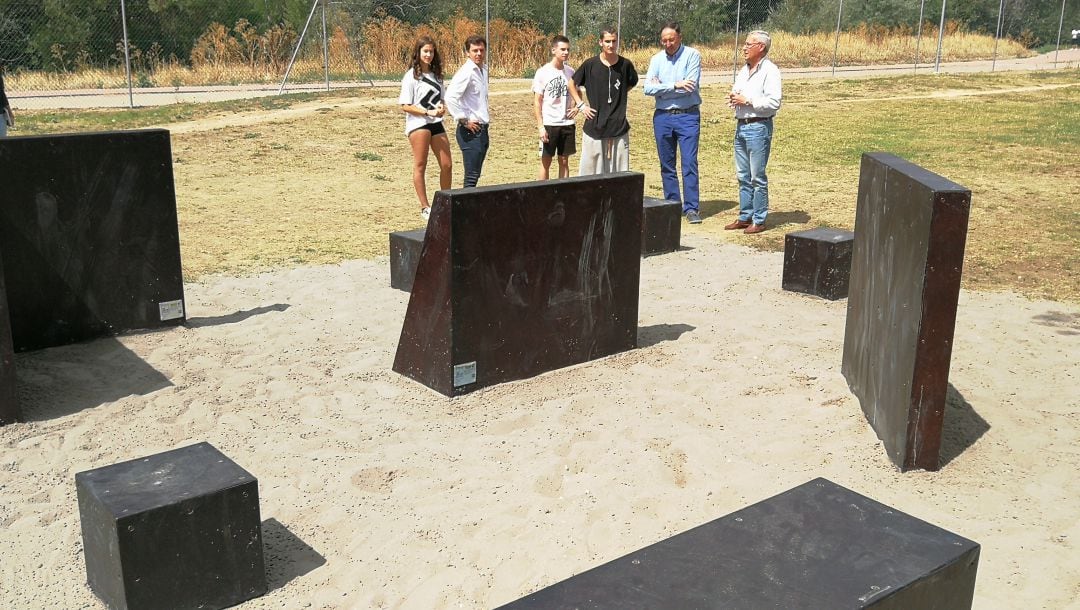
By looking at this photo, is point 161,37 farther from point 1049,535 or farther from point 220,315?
point 1049,535

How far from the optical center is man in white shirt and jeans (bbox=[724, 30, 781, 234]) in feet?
32.8

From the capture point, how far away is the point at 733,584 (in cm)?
259

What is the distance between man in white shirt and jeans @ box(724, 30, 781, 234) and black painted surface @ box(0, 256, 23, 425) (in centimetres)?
670

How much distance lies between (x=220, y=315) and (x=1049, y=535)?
5.61 metres

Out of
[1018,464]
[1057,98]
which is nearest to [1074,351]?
[1018,464]

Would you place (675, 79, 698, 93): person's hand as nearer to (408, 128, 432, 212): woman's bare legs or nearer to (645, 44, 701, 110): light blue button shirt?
(645, 44, 701, 110): light blue button shirt

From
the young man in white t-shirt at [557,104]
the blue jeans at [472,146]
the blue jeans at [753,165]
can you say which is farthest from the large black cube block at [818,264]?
the blue jeans at [472,146]

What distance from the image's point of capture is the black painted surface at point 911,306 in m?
4.80

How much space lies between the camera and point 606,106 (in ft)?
35.2

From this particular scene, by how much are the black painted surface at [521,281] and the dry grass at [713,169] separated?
140 inches

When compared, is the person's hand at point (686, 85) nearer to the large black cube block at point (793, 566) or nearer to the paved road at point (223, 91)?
the large black cube block at point (793, 566)

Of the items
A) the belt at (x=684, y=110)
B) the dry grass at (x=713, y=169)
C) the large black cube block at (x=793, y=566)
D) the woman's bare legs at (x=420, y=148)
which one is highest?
the belt at (x=684, y=110)

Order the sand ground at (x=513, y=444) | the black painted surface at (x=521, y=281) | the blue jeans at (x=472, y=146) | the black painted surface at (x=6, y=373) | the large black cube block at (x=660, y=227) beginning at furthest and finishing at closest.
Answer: the blue jeans at (x=472, y=146), the large black cube block at (x=660, y=227), the black painted surface at (x=521, y=281), the black painted surface at (x=6, y=373), the sand ground at (x=513, y=444)

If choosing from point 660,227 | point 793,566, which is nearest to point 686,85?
point 660,227
